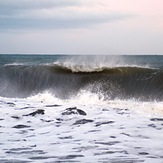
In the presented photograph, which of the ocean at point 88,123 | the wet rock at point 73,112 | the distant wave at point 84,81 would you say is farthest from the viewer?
the distant wave at point 84,81

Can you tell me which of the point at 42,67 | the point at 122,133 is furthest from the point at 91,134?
the point at 42,67

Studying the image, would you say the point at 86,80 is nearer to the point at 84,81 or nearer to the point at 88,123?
the point at 84,81

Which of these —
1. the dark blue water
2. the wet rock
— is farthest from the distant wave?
the wet rock

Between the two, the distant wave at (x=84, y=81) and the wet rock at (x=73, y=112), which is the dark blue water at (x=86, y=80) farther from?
the wet rock at (x=73, y=112)

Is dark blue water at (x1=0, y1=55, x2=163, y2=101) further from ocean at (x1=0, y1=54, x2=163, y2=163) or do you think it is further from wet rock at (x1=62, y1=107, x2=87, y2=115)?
wet rock at (x1=62, y1=107, x2=87, y2=115)

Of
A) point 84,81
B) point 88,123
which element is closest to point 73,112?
point 88,123

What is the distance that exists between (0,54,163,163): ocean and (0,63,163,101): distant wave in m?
0.04

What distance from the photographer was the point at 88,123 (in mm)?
7828

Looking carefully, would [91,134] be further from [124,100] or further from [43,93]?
[43,93]

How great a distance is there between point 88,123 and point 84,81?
8.79 metres

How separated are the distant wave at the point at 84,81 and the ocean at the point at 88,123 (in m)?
0.04

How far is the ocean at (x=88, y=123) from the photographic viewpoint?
5.45 m

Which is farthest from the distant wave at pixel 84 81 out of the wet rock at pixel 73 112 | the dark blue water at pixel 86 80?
the wet rock at pixel 73 112

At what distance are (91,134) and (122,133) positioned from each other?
54 cm
